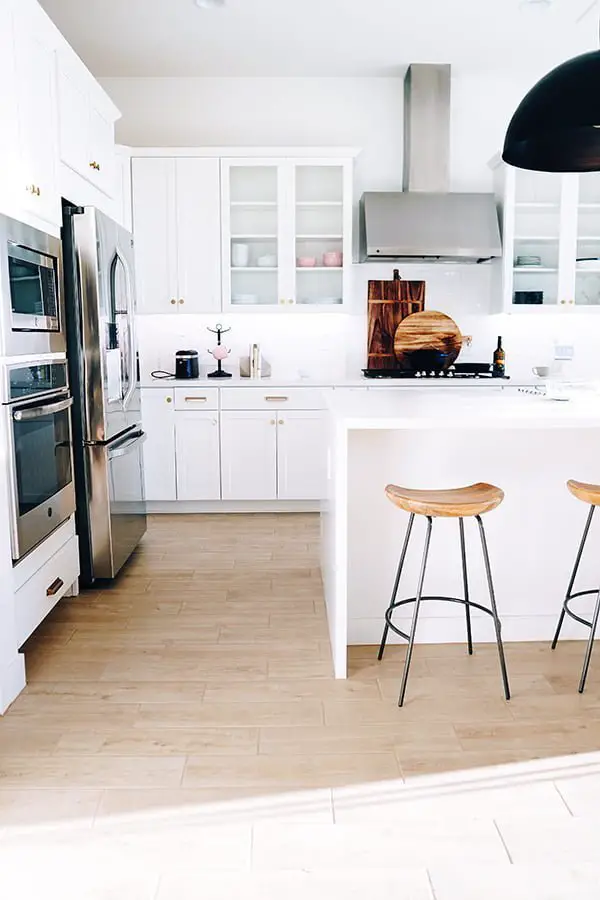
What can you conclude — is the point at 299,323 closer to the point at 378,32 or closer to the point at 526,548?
the point at 378,32

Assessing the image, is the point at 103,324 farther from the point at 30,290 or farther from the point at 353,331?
the point at 353,331

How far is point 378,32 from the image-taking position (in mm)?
Result: 4508

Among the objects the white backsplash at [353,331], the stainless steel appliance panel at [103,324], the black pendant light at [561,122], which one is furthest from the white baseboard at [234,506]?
the black pendant light at [561,122]

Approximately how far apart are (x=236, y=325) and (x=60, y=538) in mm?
2695

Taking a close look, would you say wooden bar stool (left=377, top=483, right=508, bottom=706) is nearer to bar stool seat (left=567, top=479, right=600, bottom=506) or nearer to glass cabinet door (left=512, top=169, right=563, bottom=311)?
bar stool seat (left=567, top=479, right=600, bottom=506)

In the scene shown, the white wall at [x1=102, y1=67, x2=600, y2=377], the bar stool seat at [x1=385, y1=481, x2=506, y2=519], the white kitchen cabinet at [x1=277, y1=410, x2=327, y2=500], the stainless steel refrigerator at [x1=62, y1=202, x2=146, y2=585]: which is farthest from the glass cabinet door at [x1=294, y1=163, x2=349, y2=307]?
the bar stool seat at [x1=385, y1=481, x2=506, y2=519]

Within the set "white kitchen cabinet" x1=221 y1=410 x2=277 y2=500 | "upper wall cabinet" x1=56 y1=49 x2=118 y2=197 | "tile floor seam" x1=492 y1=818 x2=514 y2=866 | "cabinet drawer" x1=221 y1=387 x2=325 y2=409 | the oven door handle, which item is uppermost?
"upper wall cabinet" x1=56 y1=49 x2=118 y2=197

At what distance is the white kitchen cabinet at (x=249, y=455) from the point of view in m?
5.00

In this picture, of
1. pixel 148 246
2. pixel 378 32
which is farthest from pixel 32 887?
pixel 378 32

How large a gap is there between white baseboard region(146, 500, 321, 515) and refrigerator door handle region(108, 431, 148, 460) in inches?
43.5

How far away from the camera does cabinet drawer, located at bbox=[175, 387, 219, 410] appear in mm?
4973

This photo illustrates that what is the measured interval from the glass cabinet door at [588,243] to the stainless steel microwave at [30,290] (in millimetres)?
3596

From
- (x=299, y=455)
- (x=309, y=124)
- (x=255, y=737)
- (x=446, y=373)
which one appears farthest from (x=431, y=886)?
(x=309, y=124)

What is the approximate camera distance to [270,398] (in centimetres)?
498
